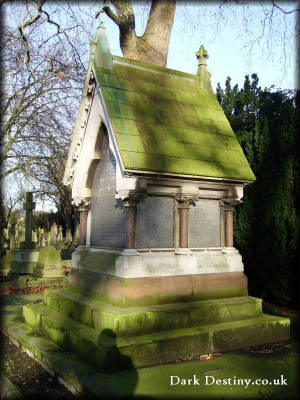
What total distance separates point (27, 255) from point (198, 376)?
11683mm

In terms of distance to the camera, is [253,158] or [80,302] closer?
[80,302]

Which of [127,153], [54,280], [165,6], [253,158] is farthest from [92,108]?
[54,280]

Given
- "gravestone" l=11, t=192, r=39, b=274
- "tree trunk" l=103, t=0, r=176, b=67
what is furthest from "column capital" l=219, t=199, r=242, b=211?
"gravestone" l=11, t=192, r=39, b=274

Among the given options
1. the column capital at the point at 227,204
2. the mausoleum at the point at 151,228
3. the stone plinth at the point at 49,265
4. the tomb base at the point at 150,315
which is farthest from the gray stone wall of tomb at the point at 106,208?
the stone plinth at the point at 49,265

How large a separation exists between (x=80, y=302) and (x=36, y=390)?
1530mm

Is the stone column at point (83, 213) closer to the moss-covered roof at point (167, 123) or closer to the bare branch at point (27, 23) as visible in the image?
the moss-covered roof at point (167, 123)

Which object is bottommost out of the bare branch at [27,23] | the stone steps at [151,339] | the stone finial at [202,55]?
the stone steps at [151,339]

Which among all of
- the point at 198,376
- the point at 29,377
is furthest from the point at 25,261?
the point at 198,376

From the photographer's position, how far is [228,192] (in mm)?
6543

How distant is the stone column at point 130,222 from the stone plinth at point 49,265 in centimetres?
833

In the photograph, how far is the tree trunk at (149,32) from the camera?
9.60m

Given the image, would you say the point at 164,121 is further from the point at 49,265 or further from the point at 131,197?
the point at 49,265

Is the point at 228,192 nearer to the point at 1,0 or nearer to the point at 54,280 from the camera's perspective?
the point at 1,0

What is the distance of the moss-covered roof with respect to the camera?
5.71 m
